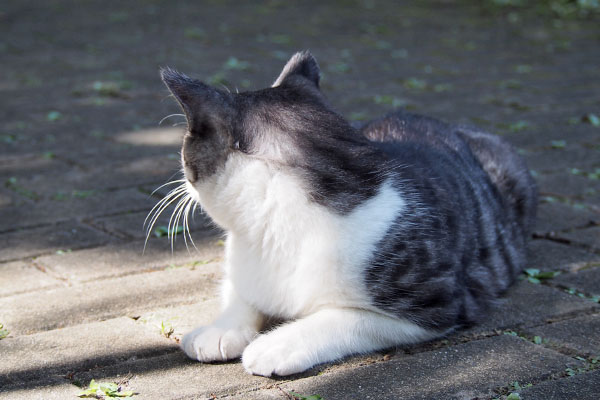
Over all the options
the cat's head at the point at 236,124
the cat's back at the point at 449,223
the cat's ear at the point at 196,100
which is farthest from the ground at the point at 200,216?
the cat's ear at the point at 196,100

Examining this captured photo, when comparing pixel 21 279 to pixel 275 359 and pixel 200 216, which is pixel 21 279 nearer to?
pixel 200 216

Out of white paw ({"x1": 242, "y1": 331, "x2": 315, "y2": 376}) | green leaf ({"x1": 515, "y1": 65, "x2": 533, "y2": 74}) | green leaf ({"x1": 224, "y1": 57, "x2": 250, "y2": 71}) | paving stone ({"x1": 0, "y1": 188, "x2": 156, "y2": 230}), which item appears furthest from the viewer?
green leaf ({"x1": 515, "y1": 65, "x2": 533, "y2": 74})

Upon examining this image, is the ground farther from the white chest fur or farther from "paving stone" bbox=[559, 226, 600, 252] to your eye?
the white chest fur

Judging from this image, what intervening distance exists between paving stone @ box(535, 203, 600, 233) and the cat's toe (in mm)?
1647

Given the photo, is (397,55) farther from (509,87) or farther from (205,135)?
(205,135)

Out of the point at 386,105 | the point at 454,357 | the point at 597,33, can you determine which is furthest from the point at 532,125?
the point at 597,33

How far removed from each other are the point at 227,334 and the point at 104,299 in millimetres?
594

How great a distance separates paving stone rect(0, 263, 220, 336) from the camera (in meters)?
2.42

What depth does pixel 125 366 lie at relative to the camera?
211cm

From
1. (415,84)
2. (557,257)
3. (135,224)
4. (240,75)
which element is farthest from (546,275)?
(240,75)

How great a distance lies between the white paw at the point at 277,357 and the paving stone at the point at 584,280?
3.75 feet

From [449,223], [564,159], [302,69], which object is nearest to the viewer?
[449,223]

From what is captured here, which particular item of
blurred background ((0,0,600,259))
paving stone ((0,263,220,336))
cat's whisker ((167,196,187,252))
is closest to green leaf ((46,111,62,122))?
blurred background ((0,0,600,259))

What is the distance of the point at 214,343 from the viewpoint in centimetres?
216
